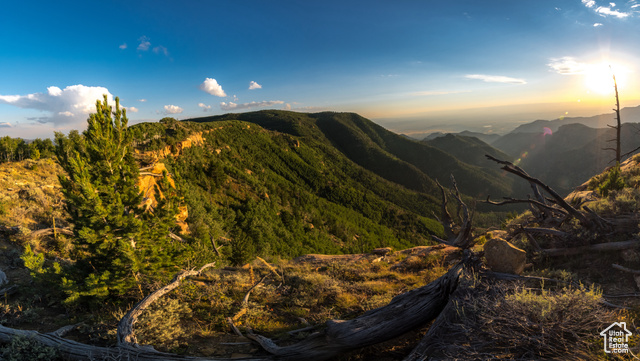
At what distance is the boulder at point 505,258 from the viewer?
18.9ft

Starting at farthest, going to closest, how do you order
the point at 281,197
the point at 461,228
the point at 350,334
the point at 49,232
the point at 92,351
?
the point at 281,197 < the point at 49,232 < the point at 461,228 < the point at 92,351 < the point at 350,334

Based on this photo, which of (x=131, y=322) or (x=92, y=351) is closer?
(x=92, y=351)

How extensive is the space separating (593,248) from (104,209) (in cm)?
1348

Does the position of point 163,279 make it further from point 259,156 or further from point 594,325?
point 259,156

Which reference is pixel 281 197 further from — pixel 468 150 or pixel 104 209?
pixel 468 150

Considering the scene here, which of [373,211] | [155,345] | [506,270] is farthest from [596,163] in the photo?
[155,345]

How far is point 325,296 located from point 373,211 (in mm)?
77813

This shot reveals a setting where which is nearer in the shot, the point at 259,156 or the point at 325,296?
the point at 325,296

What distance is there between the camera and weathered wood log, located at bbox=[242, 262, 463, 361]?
4.02 meters

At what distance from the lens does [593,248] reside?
5.89 m

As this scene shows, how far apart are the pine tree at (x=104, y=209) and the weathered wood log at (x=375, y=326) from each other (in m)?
6.45

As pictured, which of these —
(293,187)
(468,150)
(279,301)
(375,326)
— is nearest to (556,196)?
(375,326)

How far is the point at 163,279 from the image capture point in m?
8.45

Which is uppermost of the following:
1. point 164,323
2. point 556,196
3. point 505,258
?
point 556,196
